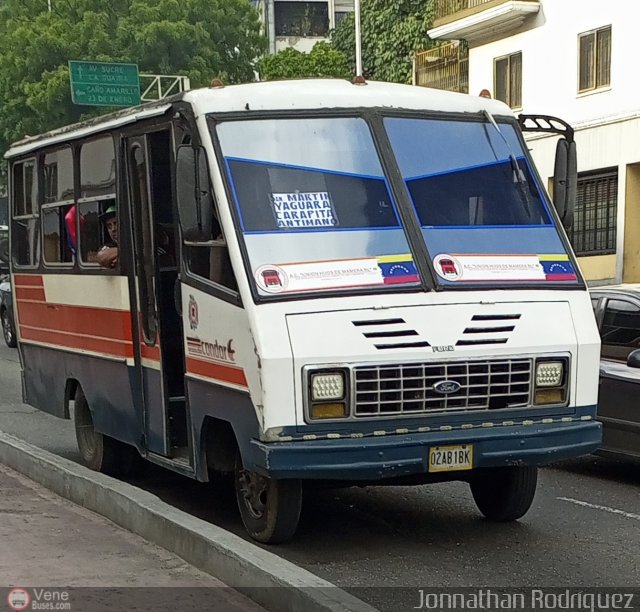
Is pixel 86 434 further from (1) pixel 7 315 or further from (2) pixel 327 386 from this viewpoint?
(1) pixel 7 315

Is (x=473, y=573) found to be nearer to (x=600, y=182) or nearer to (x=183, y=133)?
(x=183, y=133)

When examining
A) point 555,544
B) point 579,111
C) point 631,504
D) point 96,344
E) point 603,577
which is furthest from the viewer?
point 579,111

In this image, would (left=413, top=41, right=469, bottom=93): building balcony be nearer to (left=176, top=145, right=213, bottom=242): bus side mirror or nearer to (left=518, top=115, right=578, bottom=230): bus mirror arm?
(left=518, top=115, right=578, bottom=230): bus mirror arm

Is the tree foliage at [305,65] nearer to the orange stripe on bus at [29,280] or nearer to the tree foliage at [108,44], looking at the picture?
the tree foliage at [108,44]

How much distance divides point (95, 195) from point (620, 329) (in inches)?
167

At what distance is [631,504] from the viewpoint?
9.47m

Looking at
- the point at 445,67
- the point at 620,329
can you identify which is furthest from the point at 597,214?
the point at 620,329

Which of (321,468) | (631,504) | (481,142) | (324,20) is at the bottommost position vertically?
(631,504)

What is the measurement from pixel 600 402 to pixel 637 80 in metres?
17.0

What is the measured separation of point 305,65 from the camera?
43.3m

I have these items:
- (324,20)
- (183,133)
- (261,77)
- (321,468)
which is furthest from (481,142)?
(324,20)

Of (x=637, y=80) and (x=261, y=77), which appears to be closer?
(x=637, y=80)

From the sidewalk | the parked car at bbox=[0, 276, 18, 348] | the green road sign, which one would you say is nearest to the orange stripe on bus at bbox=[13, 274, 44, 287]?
the sidewalk

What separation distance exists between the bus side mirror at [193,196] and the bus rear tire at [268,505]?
1451 mm
